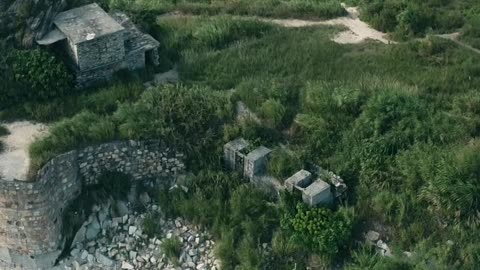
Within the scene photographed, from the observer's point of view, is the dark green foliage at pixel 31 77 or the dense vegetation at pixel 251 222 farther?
the dark green foliage at pixel 31 77

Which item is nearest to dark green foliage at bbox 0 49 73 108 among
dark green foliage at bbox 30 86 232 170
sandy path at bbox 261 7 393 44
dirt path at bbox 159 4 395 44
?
dark green foliage at bbox 30 86 232 170

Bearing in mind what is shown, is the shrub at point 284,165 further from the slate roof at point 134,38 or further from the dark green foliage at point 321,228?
the slate roof at point 134,38

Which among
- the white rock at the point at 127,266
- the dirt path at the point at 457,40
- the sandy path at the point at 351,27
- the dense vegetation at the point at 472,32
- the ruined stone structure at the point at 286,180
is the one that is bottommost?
the white rock at the point at 127,266

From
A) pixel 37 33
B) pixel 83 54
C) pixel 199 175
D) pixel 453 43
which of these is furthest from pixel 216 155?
pixel 453 43

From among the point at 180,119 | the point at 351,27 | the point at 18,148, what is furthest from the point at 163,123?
the point at 351,27

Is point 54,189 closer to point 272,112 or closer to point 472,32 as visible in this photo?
point 272,112

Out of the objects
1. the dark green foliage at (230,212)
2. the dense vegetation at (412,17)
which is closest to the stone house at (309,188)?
the dark green foliage at (230,212)

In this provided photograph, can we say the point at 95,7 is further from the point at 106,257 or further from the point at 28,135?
the point at 106,257
